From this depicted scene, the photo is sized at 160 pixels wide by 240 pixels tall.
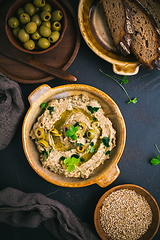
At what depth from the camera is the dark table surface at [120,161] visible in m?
2.71

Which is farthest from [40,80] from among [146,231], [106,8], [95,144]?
[146,231]

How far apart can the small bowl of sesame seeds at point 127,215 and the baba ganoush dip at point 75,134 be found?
68cm

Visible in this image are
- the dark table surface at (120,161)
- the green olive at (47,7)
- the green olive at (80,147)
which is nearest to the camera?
the green olive at (47,7)

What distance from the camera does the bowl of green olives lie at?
2193 mm

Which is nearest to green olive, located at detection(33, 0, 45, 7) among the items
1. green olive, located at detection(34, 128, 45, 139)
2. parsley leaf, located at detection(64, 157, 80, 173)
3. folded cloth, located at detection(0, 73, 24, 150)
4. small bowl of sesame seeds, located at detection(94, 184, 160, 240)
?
folded cloth, located at detection(0, 73, 24, 150)

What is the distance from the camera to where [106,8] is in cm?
244

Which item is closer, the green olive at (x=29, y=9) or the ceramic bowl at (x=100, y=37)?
the green olive at (x=29, y=9)

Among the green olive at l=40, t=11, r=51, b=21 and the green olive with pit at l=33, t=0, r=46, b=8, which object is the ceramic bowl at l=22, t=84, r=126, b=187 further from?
the green olive with pit at l=33, t=0, r=46, b=8

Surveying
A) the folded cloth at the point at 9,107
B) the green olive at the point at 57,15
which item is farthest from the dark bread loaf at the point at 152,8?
the folded cloth at the point at 9,107

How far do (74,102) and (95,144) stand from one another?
64 cm

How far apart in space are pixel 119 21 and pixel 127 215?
2.78 m

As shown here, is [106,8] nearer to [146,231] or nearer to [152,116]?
[152,116]

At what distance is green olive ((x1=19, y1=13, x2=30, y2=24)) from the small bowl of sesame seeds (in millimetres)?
2582

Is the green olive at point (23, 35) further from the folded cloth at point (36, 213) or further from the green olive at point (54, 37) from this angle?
the folded cloth at point (36, 213)
